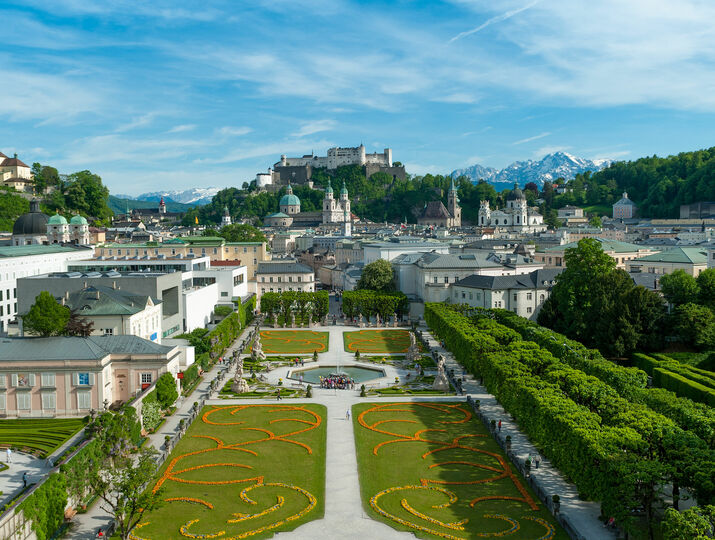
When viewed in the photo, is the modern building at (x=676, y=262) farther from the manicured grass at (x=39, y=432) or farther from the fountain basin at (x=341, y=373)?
the manicured grass at (x=39, y=432)

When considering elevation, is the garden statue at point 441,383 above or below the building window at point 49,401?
below

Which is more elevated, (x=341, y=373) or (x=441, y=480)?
(x=441, y=480)

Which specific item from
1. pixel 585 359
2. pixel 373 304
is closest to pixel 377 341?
pixel 373 304

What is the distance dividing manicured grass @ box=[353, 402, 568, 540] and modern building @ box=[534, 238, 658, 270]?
66601 mm

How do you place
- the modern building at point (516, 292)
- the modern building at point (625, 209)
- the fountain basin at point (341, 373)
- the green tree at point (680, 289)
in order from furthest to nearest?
the modern building at point (625, 209)
the modern building at point (516, 292)
the green tree at point (680, 289)
the fountain basin at point (341, 373)

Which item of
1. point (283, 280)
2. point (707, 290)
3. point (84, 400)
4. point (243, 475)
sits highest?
point (707, 290)

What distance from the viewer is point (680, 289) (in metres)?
68.0

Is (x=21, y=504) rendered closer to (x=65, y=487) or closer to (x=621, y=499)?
(x=65, y=487)

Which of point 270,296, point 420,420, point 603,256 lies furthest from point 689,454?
point 270,296

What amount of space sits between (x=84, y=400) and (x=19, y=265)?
4578 centimetres

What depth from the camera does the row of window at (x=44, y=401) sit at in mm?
41688

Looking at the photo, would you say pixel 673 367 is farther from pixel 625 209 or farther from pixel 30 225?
pixel 625 209

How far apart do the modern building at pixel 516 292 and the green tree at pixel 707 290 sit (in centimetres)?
1920

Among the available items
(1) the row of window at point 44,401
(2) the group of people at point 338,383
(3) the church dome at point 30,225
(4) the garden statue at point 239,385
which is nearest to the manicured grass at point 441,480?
(2) the group of people at point 338,383
